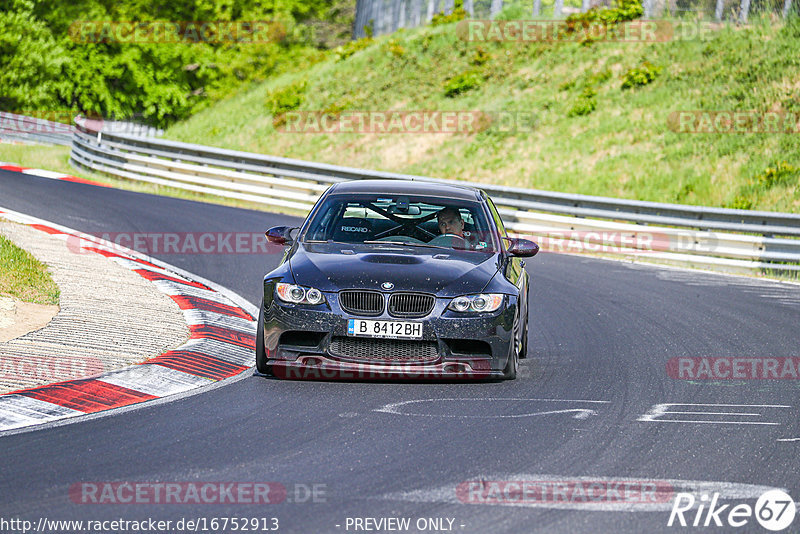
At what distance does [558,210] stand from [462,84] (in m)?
18.1

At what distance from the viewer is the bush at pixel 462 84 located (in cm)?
3797

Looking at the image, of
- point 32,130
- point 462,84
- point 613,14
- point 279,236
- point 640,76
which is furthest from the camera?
point 32,130

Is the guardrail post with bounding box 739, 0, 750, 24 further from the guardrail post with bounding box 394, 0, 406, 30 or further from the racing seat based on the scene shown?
the racing seat

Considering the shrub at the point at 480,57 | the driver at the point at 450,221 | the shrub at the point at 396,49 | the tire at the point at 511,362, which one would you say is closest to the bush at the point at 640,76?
the shrub at the point at 480,57

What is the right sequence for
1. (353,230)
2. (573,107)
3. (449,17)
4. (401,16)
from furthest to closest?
(401,16)
(449,17)
(573,107)
(353,230)

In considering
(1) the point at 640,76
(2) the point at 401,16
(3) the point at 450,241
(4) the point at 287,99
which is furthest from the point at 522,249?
(2) the point at 401,16

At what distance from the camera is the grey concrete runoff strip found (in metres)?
7.78

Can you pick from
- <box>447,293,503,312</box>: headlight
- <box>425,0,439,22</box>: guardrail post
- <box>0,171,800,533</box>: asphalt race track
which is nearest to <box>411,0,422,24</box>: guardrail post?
<box>425,0,439,22</box>: guardrail post

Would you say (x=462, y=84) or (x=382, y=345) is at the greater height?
(x=462, y=84)

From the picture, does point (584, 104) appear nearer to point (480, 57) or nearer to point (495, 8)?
point (480, 57)

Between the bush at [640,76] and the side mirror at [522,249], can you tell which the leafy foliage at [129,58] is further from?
the side mirror at [522,249]

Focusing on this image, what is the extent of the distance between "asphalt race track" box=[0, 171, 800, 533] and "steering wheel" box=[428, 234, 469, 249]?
1170 millimetres

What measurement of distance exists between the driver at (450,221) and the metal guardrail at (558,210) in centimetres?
619

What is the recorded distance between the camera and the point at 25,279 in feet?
34.5
